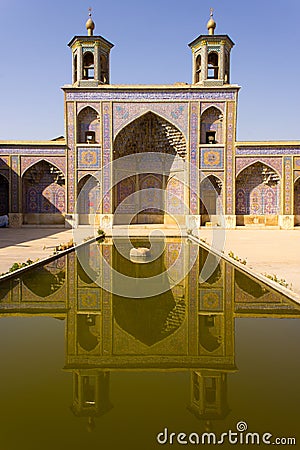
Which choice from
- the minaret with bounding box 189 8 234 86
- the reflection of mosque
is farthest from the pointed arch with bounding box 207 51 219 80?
the reflection of mosque

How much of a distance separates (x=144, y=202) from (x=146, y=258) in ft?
32.4

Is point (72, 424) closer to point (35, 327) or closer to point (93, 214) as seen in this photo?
point (35, 327)

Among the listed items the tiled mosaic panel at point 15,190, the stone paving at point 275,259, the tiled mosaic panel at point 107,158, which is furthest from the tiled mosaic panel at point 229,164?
the tiled mosaic panel at point 15,190

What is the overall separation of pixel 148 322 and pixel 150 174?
1415cm

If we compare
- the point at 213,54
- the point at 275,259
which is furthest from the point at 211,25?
the point at 275,259

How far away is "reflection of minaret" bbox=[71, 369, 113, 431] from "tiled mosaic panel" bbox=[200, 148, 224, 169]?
13.3 m

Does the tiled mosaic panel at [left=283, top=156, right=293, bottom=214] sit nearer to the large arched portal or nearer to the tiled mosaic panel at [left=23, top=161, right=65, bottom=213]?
the large arched portal

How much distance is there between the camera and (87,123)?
15797 millimetres

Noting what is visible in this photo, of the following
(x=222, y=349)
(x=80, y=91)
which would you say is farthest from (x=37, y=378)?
(x=80, y=91)

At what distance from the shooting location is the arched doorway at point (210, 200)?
51.4 ft

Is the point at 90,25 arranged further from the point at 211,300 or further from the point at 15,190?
the point at 211,300

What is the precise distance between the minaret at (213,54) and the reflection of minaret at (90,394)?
47.5 ft

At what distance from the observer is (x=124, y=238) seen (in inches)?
460

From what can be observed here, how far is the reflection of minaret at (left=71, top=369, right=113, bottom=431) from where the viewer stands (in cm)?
216
